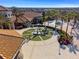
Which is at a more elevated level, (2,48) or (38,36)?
(2,48)

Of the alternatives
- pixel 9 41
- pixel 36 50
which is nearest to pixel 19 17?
pixel 36 50

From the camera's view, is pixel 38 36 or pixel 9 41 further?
pixel 38 36

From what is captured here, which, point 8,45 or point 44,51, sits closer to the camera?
point 8,45

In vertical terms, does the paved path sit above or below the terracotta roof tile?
below

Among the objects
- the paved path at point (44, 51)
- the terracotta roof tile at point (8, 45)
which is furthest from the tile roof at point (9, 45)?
the paved path at point (44, 51)

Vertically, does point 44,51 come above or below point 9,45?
below

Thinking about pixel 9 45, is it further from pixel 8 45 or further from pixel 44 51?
pixel 44 51

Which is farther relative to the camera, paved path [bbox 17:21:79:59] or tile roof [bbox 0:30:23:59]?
paved path [bbox 17:21:79:59]

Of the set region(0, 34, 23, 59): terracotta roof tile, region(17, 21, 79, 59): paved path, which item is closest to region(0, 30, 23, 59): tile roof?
region(0, 34, 23, 59): terracotta roof tile

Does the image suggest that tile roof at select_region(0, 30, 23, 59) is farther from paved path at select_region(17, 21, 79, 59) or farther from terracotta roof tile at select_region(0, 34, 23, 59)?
paved path at select_region(17, 21, 79, 59)

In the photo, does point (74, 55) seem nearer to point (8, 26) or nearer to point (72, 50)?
point (72, 50)

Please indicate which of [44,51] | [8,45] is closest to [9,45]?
[8,45]
